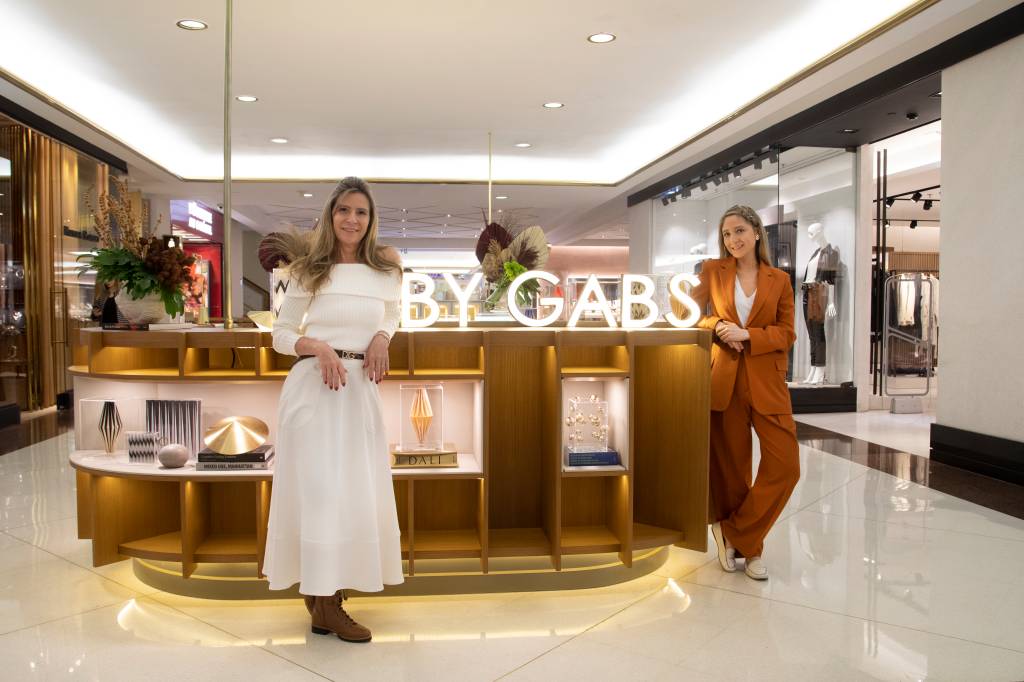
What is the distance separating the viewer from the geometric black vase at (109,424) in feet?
10.8

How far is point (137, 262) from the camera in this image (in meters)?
3.35

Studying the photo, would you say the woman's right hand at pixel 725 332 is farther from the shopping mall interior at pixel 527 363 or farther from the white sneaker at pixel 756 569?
the white sneaker at pixel 756 569

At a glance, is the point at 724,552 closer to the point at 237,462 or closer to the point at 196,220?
the point at 237,462

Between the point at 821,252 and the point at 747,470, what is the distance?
6.93m

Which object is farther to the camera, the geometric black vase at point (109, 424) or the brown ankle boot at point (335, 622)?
the geometric black vase at point (109, 424)

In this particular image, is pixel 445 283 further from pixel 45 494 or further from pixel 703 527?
pixel 45 494

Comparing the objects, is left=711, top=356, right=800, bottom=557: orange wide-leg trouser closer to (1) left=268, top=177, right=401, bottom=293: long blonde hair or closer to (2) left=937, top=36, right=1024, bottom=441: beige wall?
(1) left=268, top=177, right=401, bottom=293: long blonde hair

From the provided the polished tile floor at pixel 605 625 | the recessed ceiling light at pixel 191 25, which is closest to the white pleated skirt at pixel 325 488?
the polished tile floor at pixel 605 625

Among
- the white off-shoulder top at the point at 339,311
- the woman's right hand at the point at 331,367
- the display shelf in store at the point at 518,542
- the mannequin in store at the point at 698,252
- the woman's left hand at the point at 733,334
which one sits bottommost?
the display shelf in store at the point at 518,542

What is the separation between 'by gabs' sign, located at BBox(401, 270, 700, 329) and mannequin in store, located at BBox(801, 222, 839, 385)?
268 inches

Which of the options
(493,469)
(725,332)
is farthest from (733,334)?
(493,469)

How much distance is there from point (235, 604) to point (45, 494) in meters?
2.68

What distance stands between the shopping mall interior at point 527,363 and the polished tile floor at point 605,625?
0.06 feet

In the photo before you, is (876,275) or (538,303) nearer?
(538,303)
